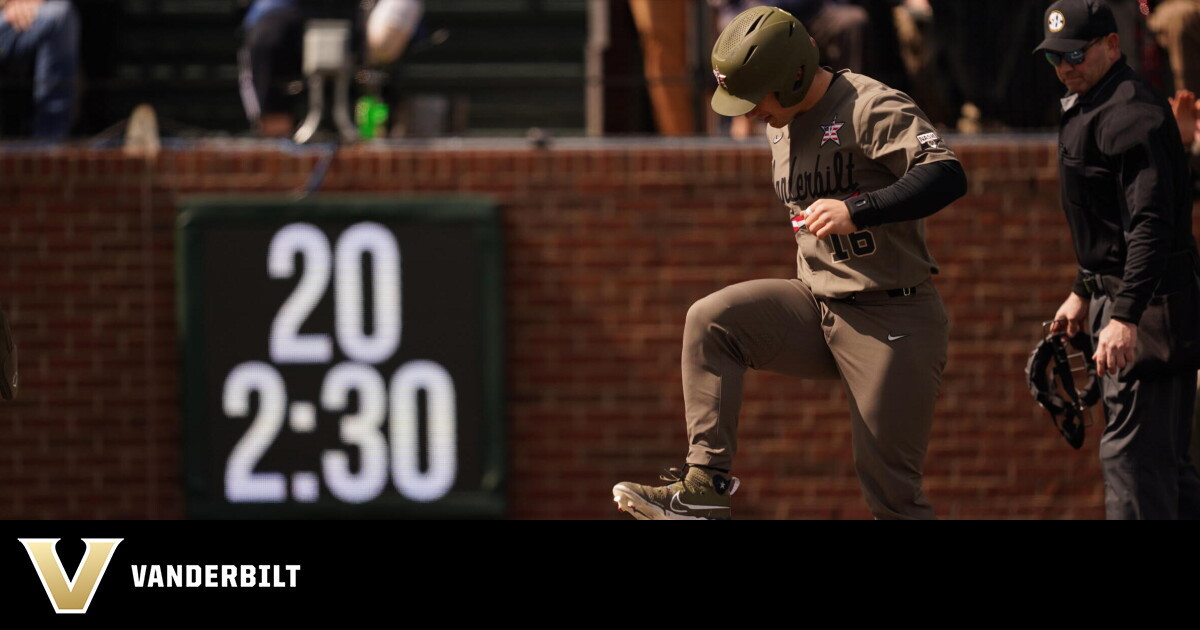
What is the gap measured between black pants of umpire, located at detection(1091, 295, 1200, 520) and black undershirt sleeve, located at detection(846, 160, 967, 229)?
105cm

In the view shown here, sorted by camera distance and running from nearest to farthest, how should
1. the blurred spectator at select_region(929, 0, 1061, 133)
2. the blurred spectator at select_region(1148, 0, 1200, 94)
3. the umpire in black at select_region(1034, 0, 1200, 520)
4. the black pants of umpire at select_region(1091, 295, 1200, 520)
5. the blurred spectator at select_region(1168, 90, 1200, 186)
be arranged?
the umpire in black at select_region(1034, 0, 1200, 520) < the black pants of umpire at select_region(1091, 295, 1200, 520) < the blurred spectator at select_region(1168, 90, 1200, 186) < the blurred spectator at select_region(1148, 0, 1200, 94) < the blurred spectator at select_region(929, 0, 1061, 133)

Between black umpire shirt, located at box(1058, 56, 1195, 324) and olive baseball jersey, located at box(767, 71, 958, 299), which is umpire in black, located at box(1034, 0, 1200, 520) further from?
olive baseball jersey, located at box(767, 71, 958, 299)

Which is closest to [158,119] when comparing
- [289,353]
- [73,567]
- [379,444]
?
[289,353]

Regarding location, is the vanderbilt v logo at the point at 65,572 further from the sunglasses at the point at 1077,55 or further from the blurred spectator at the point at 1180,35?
the blurred spectator at the point at 1180,35

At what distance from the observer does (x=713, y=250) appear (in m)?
8.74

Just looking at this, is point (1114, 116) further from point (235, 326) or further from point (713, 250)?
point (235, 326)

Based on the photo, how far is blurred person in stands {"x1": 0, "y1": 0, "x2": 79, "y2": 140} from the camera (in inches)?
355

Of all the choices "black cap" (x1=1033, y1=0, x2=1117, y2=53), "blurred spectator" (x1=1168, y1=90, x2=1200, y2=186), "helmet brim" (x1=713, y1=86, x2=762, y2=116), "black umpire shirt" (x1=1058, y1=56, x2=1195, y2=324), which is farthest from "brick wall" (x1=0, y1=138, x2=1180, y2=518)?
"helmet brim" (x1=713, y1=86, x2=762, y2=116)

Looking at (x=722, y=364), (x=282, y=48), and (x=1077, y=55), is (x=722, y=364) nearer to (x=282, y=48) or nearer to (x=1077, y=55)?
(x=1077, y=55)

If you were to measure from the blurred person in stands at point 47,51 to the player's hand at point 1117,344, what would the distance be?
580 centimetres

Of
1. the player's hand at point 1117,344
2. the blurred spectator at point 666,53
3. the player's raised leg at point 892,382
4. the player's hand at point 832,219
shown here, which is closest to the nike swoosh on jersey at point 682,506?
the player's raised leg at point 892,382

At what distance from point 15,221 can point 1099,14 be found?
224 inches

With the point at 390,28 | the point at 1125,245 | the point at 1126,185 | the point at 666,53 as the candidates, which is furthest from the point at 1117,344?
the point at 390,28

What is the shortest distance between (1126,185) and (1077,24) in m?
0.57
